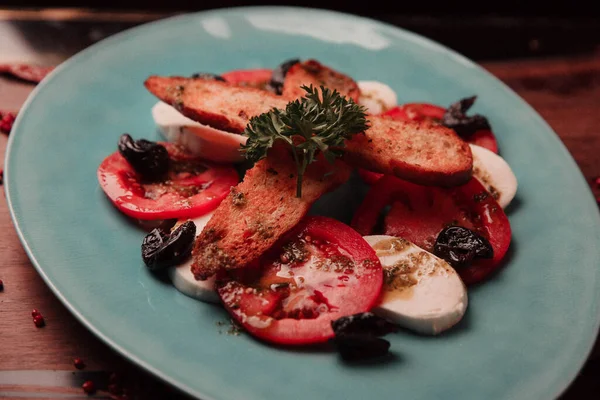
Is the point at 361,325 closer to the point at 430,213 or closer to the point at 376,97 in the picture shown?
the point at 430,213

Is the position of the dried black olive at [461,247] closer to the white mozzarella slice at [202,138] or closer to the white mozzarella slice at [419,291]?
the white mozzarella slice at [419,291]

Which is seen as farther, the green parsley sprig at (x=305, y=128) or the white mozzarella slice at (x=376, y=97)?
the white mozzarella slice at (x=376, y=97)

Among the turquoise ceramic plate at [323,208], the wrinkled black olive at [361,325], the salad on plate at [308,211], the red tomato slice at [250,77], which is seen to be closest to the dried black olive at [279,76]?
the red tomato slice at [250,77]

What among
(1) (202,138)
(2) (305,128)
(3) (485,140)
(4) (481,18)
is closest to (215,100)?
(1) (202,138)

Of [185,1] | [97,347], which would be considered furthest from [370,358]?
[185,1]

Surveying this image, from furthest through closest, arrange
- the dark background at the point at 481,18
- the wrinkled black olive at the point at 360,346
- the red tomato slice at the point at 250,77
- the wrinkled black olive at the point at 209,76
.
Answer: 1. the dark background at the point at 481,18
2. the red tomato slice at the point at 250,77
3. the wrinkled black olive at the point at 209,76
4. the wrinkled black olive at the point at 360,346

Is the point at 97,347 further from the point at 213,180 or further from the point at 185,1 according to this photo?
the point at 185,1

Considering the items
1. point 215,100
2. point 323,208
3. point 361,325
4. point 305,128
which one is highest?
point 305,128
